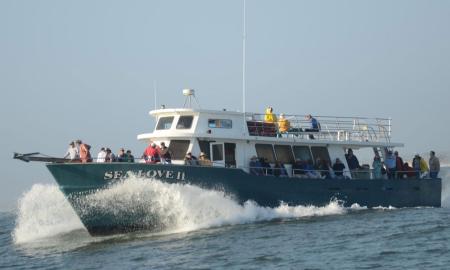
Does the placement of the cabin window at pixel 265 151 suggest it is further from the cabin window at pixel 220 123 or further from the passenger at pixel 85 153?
the passenger at pixel 85 153

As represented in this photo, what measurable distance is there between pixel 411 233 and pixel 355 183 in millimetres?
6818

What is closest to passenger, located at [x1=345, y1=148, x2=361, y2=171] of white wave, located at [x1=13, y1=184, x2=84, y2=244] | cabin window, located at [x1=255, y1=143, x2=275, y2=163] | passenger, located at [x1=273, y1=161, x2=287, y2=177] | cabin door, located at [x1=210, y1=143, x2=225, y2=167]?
passenger, located at [x1=273, y1=161, x2=287, y2=177]

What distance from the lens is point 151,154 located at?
24.7m

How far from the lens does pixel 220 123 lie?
26.6 metres

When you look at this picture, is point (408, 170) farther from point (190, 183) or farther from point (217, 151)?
point (190, 183)

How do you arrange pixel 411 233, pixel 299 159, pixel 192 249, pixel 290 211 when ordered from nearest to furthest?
pixel 192 249, pixel 411 233, pixel 290 211, pixel 299 159

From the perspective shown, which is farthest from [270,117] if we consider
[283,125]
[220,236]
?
[220,236]

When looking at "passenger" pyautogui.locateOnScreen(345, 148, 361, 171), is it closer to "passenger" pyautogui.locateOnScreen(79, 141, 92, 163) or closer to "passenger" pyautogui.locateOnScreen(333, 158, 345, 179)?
"passenger" pyautogui.locateOnScreen(333, 158, 345, 179)

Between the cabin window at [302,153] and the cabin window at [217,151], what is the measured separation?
347 cm

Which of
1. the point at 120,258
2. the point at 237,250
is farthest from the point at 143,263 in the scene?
the point at 237,250

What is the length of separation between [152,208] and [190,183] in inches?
54.3

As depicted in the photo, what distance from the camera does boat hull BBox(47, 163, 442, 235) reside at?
23.4m

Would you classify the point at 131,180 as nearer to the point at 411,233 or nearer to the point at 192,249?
the point at 192,249

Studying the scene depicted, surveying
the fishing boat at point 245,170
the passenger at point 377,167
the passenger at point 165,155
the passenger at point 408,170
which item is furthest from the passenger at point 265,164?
the passenger at point 408,170
